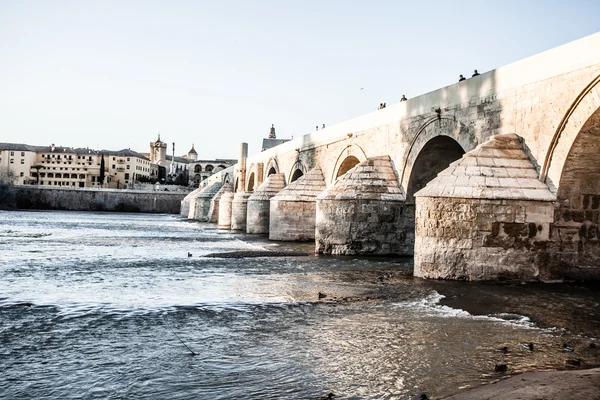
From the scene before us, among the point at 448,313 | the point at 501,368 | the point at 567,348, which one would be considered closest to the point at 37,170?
the point at 448,313

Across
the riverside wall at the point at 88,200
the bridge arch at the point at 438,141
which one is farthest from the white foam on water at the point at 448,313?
the riverside wall at the point at 88,200

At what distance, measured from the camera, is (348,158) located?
1814 cm

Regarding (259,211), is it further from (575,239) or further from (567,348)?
(567,348)

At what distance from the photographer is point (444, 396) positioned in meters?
3.72

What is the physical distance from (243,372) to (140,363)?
29.6 inches

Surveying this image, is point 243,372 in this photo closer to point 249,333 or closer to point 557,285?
point 249,333

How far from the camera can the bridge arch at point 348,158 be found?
55.8ft

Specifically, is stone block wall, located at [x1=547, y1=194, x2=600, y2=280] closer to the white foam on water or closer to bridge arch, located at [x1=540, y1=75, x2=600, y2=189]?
bridge arch, located at [x1=540, y1=75, x2=600, y2=189]

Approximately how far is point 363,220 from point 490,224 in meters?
4.95

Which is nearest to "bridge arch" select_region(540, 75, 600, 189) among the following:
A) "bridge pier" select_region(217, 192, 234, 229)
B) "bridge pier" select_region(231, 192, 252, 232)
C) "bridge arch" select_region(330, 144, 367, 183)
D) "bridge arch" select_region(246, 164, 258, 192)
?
"bridge arch" select_region(330, 144, 367, 183)

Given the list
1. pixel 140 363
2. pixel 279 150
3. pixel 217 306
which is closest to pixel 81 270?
pixel 217 306

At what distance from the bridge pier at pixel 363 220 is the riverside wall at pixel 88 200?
44.8 meters

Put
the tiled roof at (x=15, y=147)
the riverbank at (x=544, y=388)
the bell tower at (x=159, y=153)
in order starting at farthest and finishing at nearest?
the bell tower at (x=159, y=153) < the tiled roof at (x=15, y=147) < the riverbank at (x=544, y=388)

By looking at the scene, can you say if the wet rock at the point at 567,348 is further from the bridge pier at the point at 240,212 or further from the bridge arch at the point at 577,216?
the bridge pier at the point at 240,212
